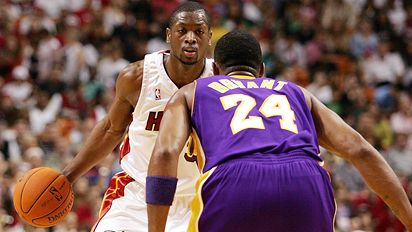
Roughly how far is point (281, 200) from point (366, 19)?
1460 centimetres

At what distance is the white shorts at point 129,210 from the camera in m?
5.96

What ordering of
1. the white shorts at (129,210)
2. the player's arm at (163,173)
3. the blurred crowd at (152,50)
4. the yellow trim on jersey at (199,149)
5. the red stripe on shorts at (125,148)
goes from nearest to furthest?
the player's arm at (163,173), the yellow trim on jersey at (199,149), the white shorts at (129,210), the red stripe on shorts at (125,148), the blurred crowd at (152,50)

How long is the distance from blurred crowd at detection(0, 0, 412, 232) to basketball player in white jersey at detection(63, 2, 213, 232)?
4.80 meters

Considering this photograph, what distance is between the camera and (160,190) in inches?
171

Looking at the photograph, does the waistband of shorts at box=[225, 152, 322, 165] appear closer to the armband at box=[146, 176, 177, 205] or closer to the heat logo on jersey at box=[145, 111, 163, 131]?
the armband at box=[146, 176, 177, 205]

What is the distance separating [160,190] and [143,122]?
1.91 metres

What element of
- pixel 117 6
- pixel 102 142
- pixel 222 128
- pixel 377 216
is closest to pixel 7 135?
pixel 117 6

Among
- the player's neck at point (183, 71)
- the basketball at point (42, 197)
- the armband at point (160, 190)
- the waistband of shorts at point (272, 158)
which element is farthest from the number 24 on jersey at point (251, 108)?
the basketball at point (42, 197)

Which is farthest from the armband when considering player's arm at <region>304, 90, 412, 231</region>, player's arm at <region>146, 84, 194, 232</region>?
player's arm at <region>304, 90, 412, 231</region>

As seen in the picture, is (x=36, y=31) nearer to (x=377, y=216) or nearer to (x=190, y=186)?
(x=377, y=216)

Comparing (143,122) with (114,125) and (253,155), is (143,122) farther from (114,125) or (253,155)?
(253,155)

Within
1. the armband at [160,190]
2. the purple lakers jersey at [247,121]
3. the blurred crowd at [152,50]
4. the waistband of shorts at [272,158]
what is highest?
the purple lakers jersey at [247,121]

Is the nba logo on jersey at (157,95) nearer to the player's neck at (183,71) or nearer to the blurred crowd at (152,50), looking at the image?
the player's neck at (183,71)

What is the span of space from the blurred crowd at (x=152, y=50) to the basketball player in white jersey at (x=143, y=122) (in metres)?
4.80
